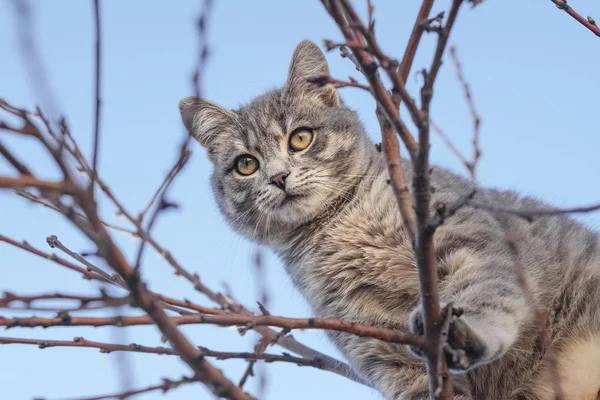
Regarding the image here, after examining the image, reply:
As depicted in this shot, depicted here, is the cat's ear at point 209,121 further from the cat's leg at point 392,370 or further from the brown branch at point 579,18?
the brown branch at point 579,18

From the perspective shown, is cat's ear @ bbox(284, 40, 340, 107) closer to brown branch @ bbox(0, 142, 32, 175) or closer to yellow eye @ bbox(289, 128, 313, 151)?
yellow eye @ bbox(289, 128, 313, 151)

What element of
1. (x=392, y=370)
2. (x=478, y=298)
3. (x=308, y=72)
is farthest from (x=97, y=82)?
(x=308, y=72)

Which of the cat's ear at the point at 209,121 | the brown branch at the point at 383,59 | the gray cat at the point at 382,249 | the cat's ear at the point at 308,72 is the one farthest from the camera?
the cat's ear at the point at 209,121

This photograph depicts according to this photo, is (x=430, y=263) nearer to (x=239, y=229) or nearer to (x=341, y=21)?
(x=341, y=21)

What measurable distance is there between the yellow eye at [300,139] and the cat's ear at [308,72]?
445mm

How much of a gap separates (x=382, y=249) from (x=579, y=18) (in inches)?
Answer: 65.0

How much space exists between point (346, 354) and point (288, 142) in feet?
5.08

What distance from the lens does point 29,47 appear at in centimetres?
116

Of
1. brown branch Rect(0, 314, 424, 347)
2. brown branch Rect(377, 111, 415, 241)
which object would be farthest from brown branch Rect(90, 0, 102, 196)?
brown branch Rect(377, 111, 415, 241)

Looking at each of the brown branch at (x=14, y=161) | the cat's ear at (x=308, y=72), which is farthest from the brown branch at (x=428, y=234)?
the cat's ear at (x=308, y=72)

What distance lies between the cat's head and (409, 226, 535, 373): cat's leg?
1037 millimetres

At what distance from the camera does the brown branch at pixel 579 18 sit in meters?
2.63

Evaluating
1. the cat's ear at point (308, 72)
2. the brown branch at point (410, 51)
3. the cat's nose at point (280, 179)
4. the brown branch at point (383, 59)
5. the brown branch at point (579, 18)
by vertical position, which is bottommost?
the brown branch at point (383, 59)

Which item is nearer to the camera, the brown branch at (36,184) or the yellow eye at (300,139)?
the brown branch at (36,184)
